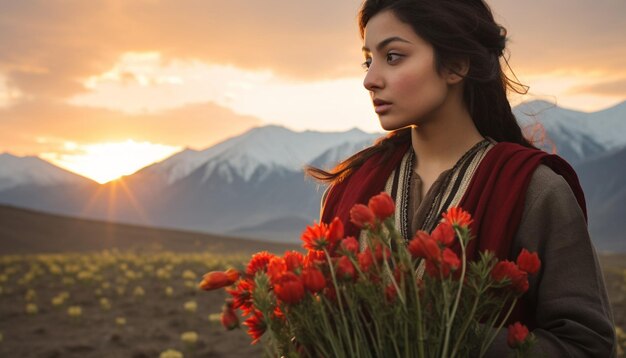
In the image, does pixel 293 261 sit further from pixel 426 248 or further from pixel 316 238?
pixel 426 248

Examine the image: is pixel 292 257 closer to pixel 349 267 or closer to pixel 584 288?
pixel 349 267

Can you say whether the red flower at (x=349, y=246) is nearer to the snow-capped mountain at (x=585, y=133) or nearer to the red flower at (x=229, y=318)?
the red flower at (x=229, y=318)

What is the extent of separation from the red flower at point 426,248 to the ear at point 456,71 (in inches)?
33.6

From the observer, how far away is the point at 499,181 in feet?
5.89

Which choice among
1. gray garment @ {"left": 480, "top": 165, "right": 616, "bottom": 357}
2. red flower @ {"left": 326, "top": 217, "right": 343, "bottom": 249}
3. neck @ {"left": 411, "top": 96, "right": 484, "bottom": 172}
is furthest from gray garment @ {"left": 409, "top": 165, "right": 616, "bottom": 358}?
red flower @ {"left": 326, "top": 217, "right": 343, "bottom": 249}

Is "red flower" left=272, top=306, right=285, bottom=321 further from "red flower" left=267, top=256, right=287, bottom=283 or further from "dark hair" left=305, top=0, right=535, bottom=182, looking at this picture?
"dark hair" left=305, top=0, right=535, bottom=182

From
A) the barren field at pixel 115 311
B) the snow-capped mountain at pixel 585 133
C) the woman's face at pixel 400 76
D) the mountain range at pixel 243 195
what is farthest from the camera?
the snow-capped mountain at pixel 585 133

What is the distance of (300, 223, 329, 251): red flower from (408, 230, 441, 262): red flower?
18 centimetres

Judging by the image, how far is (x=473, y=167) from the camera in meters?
1.96

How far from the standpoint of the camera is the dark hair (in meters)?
1.89

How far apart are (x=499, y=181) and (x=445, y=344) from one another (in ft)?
2.37

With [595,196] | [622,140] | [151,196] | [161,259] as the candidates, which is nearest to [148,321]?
[161,259]

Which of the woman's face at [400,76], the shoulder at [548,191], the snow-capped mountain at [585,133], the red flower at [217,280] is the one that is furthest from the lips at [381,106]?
the snow-capped mountain at [585,133]

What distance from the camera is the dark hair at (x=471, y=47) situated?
1.89 m
